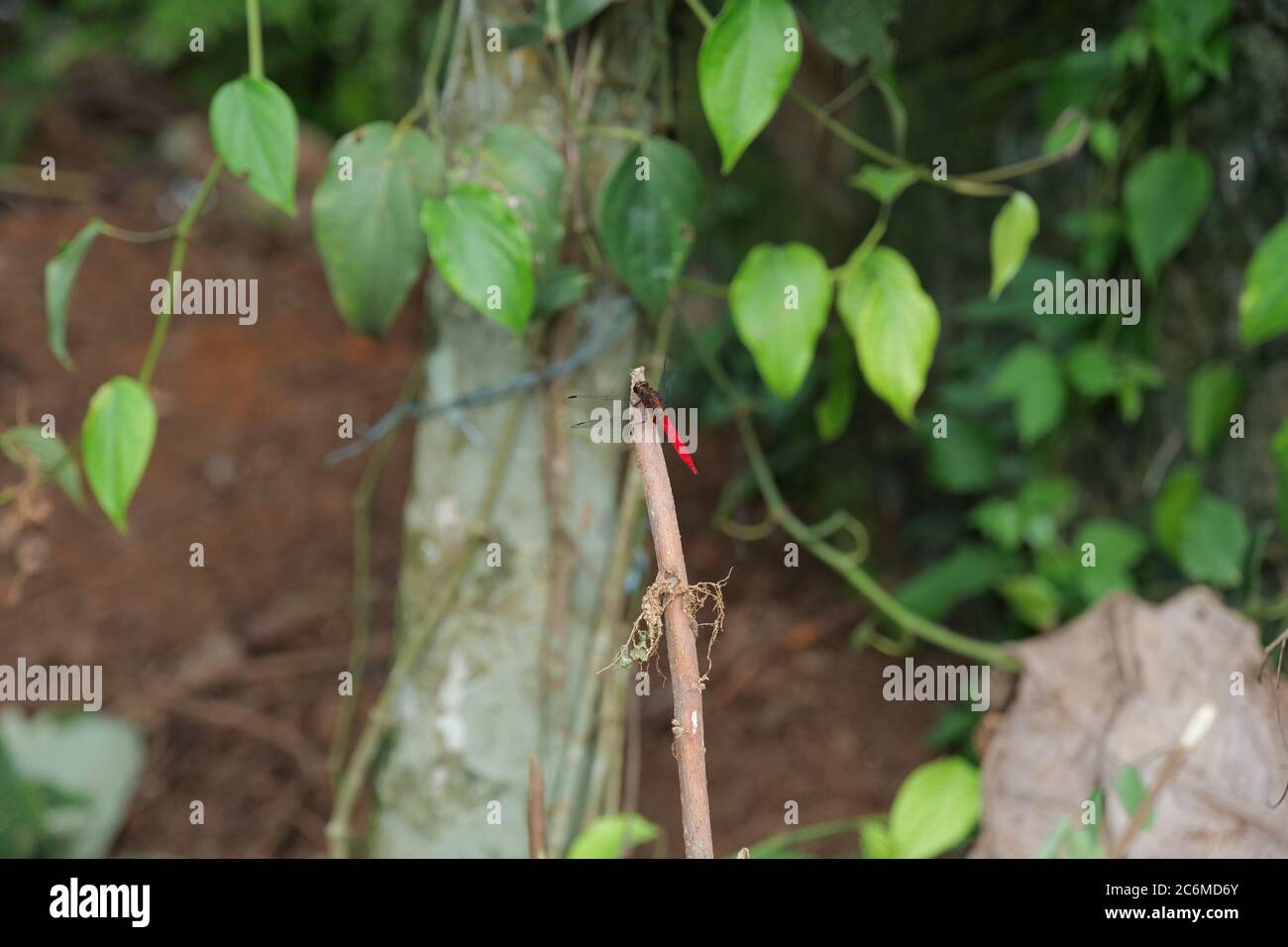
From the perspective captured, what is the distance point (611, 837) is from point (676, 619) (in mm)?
587

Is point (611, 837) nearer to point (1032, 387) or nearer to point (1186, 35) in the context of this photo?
point (1032, 387)

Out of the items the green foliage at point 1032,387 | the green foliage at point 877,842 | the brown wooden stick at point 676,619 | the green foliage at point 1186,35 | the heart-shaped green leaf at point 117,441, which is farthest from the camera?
the green foliage at point 1032,387

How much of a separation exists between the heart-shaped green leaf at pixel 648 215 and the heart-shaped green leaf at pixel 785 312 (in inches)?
3.2

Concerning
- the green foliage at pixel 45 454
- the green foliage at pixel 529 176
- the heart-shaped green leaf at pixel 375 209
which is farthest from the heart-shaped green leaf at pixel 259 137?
the green foliage at pixel 45 454

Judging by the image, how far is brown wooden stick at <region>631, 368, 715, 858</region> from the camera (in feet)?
1.59

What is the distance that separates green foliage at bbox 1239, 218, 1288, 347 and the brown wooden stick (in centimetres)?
85

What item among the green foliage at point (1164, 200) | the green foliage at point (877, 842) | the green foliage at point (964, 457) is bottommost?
the green foliage at point (877, 842)

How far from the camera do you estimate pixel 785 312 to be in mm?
991

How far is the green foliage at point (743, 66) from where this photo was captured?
839 mm

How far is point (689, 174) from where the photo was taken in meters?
0.99

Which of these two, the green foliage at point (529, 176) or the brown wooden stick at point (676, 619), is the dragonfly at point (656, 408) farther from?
the green foliage at point (529, 176)

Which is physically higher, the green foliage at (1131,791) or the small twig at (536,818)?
the small twig at (536,818)

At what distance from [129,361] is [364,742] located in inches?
65.0
